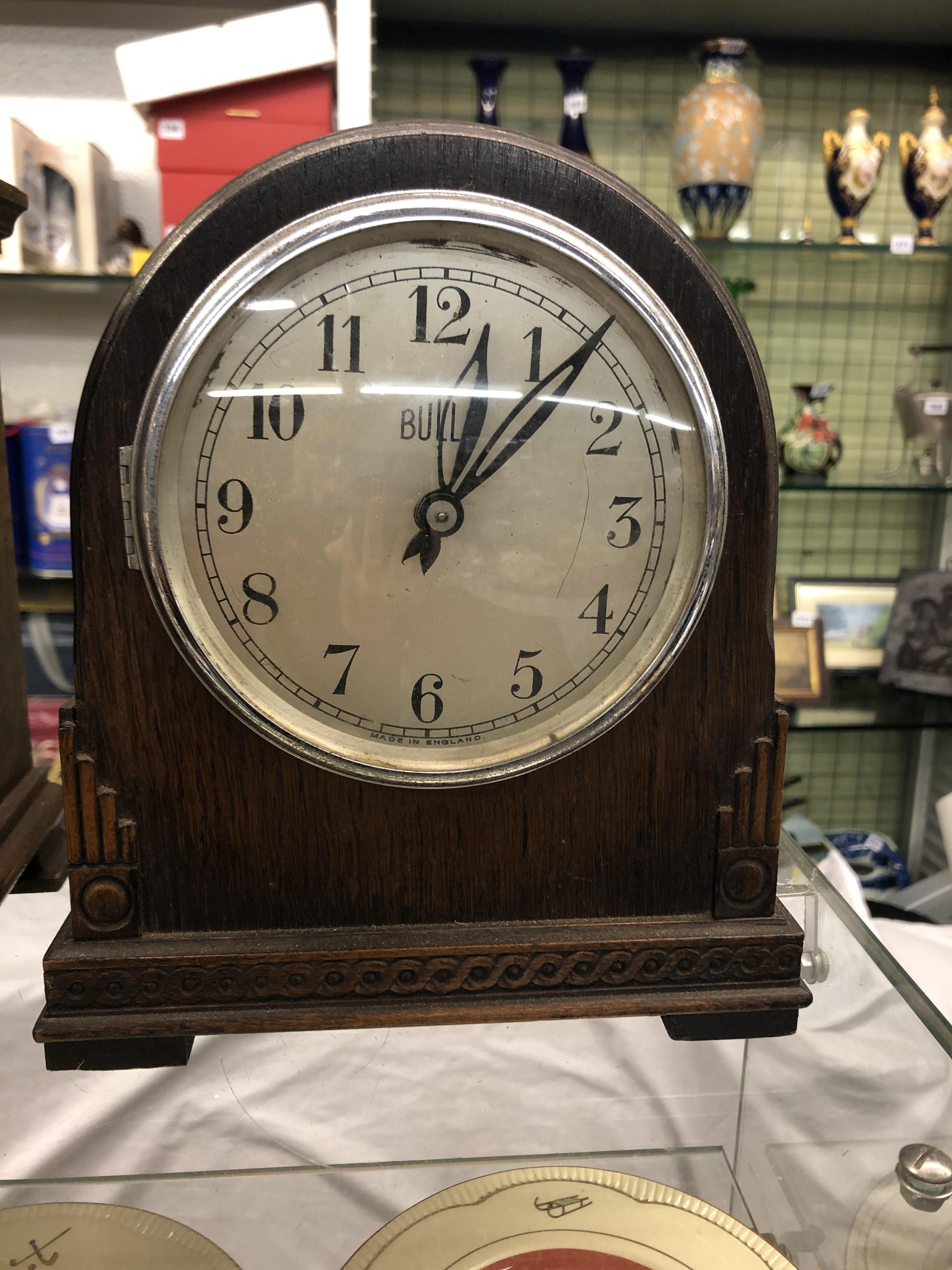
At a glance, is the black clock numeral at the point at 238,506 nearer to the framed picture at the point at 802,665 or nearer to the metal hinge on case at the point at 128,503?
the metal hinge on case at the point at 128,503

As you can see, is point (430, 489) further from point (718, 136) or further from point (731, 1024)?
point (718, 136)

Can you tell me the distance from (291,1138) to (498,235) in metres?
0.67

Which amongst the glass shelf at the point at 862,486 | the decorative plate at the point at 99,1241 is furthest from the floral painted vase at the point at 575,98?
the decorative plate at the point at 99,1241

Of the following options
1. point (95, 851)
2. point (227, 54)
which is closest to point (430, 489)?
point (95, 851)

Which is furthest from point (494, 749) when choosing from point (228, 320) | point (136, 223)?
point (136, 223)

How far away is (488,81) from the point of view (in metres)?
1.60

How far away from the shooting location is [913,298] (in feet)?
6.48

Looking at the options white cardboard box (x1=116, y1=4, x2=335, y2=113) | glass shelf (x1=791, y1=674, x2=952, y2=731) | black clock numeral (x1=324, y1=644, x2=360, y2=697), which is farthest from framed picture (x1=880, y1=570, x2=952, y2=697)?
black clock numeral (x1=324, y1=644, x2=360, y2=697)

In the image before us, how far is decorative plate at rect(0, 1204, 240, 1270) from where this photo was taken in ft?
1.88

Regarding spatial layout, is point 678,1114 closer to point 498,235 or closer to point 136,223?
point 498,235

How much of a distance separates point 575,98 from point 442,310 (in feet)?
4.28

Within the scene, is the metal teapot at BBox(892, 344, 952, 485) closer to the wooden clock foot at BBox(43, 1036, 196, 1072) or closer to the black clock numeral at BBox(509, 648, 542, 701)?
the black clock numeral at BBox(509, 648, 542, 701)

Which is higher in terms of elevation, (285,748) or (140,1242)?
(285,748)

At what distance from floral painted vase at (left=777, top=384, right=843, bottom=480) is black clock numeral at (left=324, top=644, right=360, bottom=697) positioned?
1.47 meters
